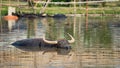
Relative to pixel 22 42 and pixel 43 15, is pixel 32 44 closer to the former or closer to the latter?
pixel 22 42

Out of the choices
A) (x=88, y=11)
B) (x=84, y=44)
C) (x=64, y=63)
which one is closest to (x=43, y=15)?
(x=88, y=11)

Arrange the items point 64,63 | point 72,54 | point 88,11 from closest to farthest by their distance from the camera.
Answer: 1. point 64,63
2. point 72,54
3. point 88,11

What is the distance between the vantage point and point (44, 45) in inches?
837

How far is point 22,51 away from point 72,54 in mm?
2078

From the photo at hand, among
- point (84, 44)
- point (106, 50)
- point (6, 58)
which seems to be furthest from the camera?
point (84, 44)

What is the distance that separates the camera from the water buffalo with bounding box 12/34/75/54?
20.7 m

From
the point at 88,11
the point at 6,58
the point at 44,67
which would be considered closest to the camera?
the point at 44,67

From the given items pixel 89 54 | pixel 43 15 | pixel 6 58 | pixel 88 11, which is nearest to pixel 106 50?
pixel 89 54

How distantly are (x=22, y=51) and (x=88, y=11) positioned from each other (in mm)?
34804

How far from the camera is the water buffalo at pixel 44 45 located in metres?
20.7

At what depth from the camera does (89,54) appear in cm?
1914

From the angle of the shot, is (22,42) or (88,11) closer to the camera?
(22,42)

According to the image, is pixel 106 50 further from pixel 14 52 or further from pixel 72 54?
pixel 14 52

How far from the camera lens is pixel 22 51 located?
65.6 feet
